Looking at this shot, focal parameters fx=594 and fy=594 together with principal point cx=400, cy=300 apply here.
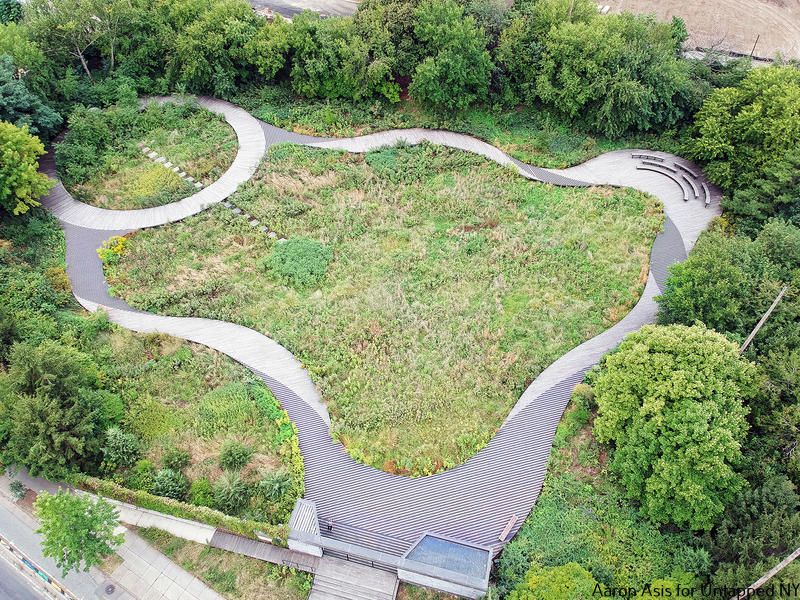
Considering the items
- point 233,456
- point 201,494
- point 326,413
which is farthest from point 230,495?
point 326,413

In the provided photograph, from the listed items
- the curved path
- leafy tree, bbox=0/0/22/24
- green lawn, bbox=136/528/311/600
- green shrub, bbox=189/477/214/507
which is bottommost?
green lawn, bbox=136/528/311/600

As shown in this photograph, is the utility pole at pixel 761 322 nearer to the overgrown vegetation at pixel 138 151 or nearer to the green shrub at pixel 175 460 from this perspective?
the green shrub at pixel 175 460

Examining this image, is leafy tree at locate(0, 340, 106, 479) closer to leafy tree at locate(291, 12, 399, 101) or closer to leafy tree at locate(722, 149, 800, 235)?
leafy tree at locate(291, 12, 399, 101)

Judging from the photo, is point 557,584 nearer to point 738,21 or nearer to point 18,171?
point 18,171

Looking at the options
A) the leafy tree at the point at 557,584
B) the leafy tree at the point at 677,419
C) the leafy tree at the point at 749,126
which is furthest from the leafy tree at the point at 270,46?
the leafy tree at the point at 557,584

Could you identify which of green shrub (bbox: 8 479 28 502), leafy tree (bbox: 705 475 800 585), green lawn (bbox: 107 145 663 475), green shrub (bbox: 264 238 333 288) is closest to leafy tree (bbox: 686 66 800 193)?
green lawn (bbox: 107 145 663 475)

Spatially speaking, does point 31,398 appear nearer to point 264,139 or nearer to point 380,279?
point 380,279
